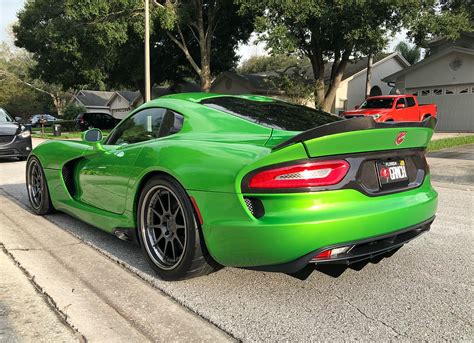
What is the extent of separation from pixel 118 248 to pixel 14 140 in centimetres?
834

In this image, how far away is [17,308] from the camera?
2.74 meters

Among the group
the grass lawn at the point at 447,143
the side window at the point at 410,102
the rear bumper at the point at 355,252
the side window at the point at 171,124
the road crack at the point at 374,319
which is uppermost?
the side window at the point at 410,102

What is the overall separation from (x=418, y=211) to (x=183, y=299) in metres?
1.68

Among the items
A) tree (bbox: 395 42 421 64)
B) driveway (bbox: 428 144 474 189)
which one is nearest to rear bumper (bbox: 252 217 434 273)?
driveway (bbox: 428 144 474 189)

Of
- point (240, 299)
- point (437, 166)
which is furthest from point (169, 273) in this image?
point (437, 166)

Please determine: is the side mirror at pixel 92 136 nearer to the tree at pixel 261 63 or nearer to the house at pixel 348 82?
the house at pixel 348 82

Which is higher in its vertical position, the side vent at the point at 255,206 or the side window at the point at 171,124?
the side window at the point at 171,124

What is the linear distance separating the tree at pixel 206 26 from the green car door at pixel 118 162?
16366 mm

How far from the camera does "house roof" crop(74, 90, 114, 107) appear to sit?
223 ft

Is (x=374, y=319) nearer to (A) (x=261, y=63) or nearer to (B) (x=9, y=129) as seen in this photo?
(B) (x=9, y=129)

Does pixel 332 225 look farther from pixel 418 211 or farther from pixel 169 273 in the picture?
pixel 169 273

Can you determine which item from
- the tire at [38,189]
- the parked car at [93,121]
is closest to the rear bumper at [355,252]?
the tire at [38,189]

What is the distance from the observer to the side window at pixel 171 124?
3.34 metres

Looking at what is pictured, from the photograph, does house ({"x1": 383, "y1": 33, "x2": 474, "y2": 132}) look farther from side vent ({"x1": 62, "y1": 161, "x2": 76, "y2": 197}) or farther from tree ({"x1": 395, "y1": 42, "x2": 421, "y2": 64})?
side vent ({"x1": 62, "y1": 161, "x2": 76, "y2": 197})
